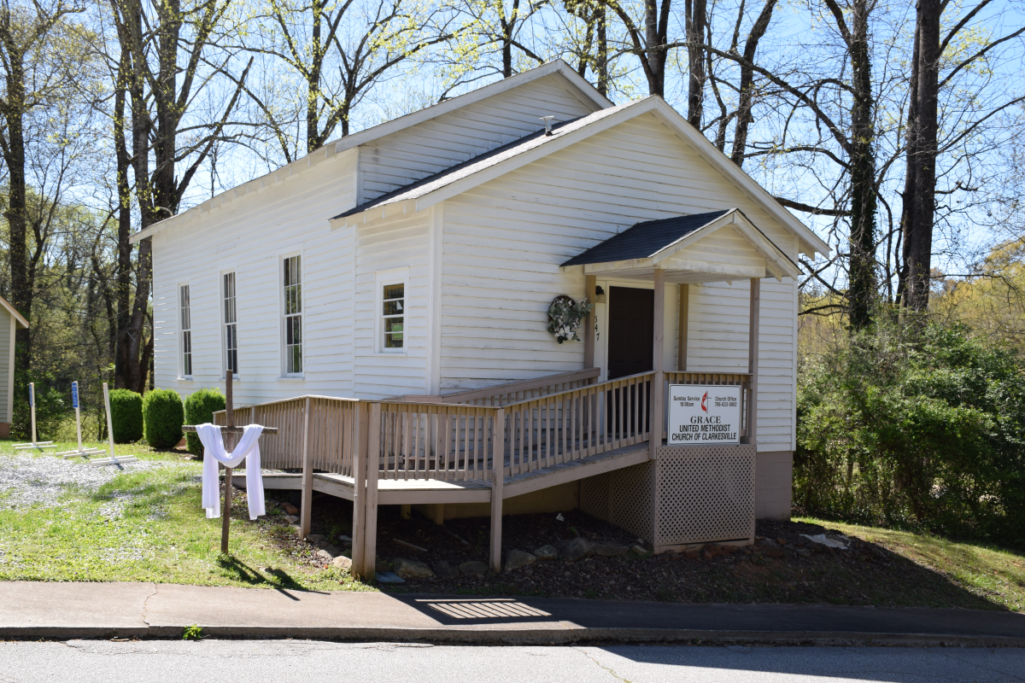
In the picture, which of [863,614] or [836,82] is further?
[836,82]

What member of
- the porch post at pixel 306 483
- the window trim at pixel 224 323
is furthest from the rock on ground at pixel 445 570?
the window trim at pixel 224 323

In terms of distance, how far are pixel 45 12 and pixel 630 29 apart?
16.8 m

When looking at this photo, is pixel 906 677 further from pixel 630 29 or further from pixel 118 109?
pixel 118 109

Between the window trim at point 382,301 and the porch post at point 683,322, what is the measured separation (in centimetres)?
419

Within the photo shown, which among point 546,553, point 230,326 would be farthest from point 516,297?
point 230,326

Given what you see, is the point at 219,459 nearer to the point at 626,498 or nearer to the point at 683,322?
the point at 626,498

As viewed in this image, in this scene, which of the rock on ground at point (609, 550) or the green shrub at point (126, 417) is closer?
the rock on ground at point (609, 550)

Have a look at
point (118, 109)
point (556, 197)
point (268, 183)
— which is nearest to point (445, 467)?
point (556, 197)

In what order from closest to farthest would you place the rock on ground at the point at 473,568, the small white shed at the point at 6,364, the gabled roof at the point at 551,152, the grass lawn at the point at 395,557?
the grass lawn at the point at 395,557
the rock on ground at the point at 473,568
the gabled roof at the point at 551,152
the small white shed at the point at 6,364

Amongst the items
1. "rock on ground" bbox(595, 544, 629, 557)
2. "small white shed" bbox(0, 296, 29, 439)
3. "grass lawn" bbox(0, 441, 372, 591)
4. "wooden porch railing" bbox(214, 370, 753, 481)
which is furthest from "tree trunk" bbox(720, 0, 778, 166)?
"small white shed" bbox(0, 296, 29, 439)

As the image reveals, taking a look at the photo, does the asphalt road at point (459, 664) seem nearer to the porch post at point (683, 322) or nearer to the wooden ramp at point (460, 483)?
the wooden ramp at point (460, 483)

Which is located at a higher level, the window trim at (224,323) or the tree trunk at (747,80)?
the tree trunk at (747,80)

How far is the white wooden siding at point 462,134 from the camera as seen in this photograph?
40.3 ft

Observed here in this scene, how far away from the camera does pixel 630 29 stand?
2248 centimetres
